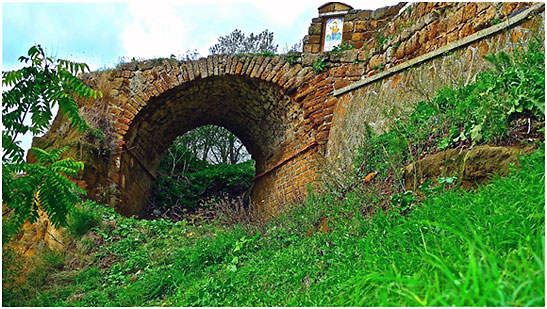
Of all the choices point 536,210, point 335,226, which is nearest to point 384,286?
point 536,210

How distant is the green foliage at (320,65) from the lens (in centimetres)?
791

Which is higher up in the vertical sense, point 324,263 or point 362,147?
point 362,147

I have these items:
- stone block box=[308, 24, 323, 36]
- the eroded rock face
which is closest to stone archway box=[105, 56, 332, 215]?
stone block box=[308, 24, 323, 36]

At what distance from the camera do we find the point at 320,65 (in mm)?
7930

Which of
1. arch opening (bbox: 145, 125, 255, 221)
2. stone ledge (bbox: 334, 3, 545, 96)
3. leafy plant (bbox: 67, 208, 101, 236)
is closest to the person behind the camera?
stone ledge (bbox: 334, 3, 545, 96)

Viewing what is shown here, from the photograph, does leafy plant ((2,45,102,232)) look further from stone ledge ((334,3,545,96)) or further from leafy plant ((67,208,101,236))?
stone ledge ((334,3,545,96))

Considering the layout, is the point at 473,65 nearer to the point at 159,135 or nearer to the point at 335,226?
the point at 335,226

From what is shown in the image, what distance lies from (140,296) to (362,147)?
9.59ft

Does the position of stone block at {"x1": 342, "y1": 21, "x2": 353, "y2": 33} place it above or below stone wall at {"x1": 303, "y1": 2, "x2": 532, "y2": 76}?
above

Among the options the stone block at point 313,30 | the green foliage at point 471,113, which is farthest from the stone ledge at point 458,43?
the stone block at point 313,30

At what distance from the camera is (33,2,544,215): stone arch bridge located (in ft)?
19.2

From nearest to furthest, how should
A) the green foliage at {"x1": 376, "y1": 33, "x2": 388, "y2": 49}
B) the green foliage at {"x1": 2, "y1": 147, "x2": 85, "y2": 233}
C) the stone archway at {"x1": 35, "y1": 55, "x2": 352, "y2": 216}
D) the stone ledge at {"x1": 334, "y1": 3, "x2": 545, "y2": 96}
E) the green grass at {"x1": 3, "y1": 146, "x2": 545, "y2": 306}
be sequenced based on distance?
the green grass at {"x1": 3, "y1": 146, "x2": 545, "y2": 306} < the green foliage at {"x1": 2, "y1": 147, "x2": 85, "y2": 233} < the stone ledge at {"x1": 334, "y1": 3, "x2": 545, "y2": 96} < the green foliage at {"x1": 376, "y1": 33, "x2": 388, "y2": 49} < the stone archway at {"x1": 35, "y1": 55, "x2": 352, "y2": 216}

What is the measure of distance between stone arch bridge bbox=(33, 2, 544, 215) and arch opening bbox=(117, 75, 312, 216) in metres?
0.02

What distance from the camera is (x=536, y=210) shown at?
2293 millimetres
